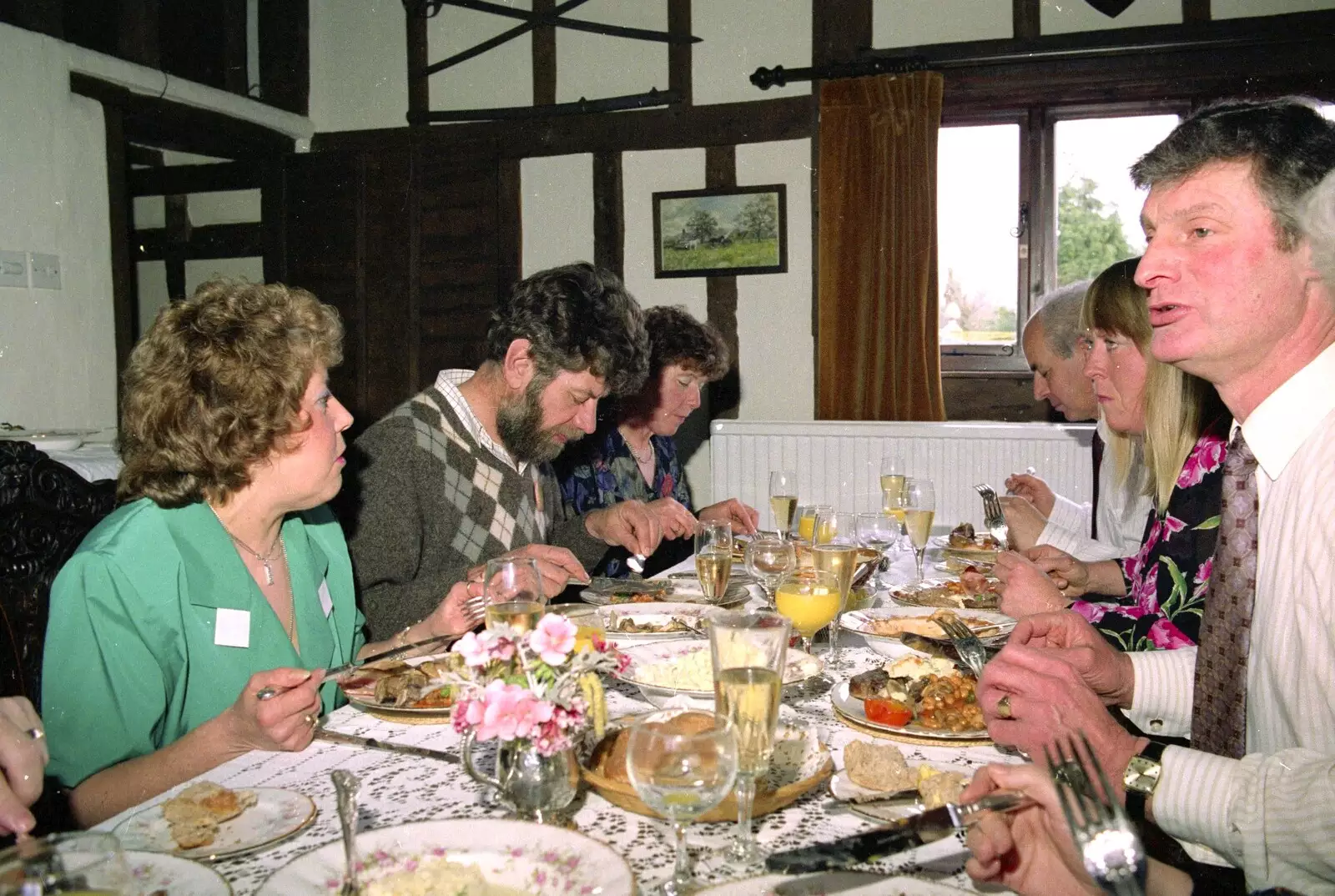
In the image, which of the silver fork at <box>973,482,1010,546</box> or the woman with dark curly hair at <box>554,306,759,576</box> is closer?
the silver fork at <box>973,482,1010,546</box>

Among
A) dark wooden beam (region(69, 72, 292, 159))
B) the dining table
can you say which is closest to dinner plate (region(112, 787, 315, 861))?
the dining table


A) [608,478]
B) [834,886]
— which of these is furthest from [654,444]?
[834,886]

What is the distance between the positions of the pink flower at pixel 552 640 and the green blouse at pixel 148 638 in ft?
2.37

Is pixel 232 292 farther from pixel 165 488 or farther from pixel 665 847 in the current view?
pixel 665 847

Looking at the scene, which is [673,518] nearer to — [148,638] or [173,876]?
[148,638]

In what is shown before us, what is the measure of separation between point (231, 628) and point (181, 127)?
5.19 metres

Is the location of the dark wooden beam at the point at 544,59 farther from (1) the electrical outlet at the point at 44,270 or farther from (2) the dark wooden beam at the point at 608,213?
(1) the electrical outlet at the point at 44,270

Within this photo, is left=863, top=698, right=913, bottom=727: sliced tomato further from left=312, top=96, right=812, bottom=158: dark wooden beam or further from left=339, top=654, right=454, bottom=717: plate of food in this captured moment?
left=312, top=96, right=812, bottom=158: dark wooden beam

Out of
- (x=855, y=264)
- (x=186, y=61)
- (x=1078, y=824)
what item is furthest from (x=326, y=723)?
(x=186, y=61)

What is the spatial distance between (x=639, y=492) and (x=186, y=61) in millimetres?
4326

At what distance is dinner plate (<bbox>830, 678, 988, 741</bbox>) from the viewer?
4.45 ft

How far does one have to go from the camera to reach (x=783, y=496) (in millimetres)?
3018

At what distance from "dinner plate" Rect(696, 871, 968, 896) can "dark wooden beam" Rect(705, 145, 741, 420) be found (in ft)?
16.1

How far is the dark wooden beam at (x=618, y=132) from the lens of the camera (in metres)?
5.60
